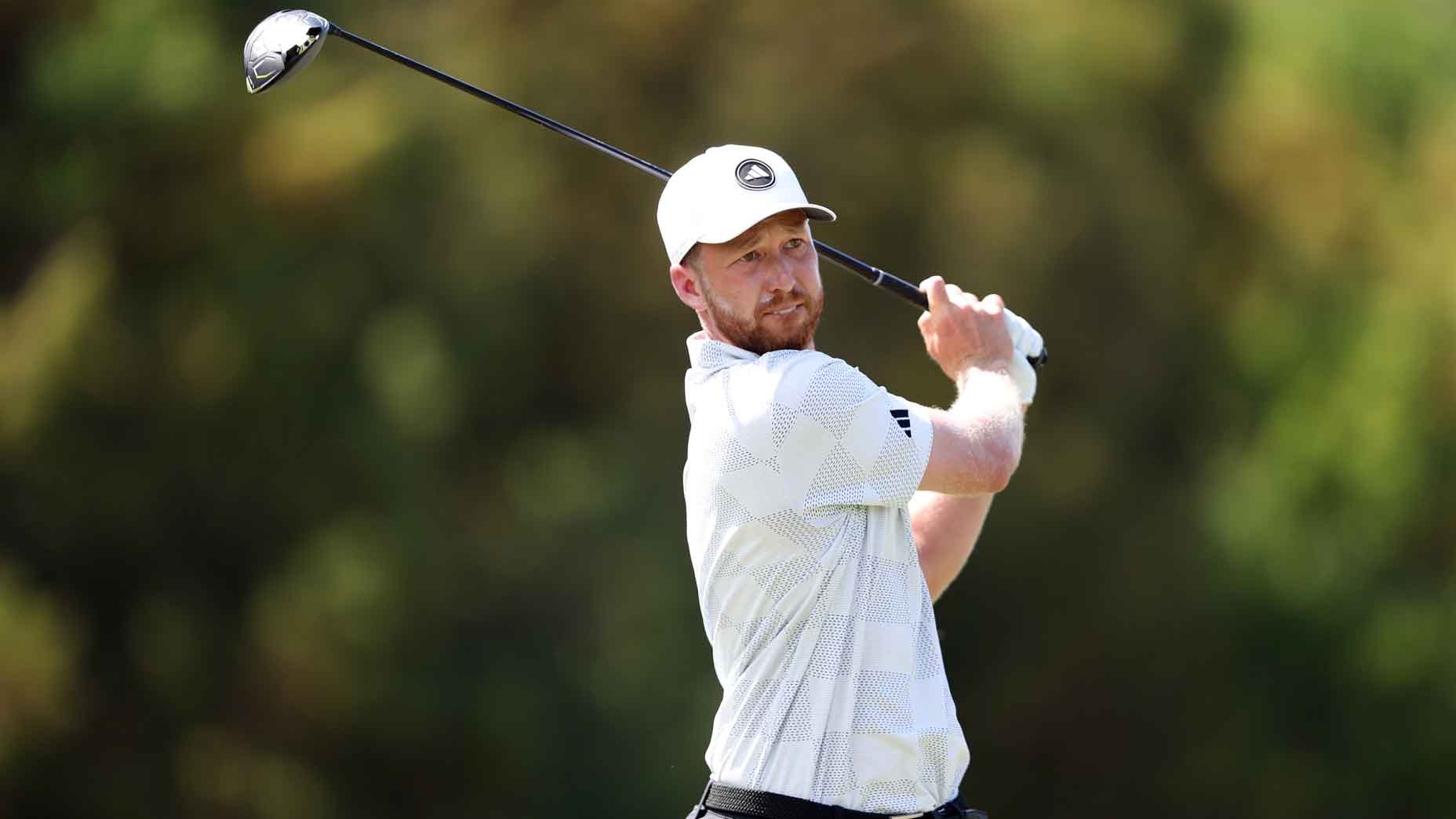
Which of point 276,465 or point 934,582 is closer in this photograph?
point 934,582

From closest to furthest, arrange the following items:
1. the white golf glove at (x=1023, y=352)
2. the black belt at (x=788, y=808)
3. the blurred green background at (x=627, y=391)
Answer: the black belt at (x=788, y=808) → the white golf glove at (x=1023, y=352) → the blurred green background at (x=627, y=391)

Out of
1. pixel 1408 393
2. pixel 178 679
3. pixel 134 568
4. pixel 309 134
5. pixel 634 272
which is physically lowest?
pixel 178 679

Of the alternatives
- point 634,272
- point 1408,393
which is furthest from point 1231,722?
point 634,272

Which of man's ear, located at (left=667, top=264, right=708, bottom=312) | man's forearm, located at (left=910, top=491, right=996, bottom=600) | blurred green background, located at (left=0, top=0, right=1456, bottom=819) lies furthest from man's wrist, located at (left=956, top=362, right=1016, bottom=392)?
blurred green background, located at (left=0, top=0, right=1456, bottom=819)

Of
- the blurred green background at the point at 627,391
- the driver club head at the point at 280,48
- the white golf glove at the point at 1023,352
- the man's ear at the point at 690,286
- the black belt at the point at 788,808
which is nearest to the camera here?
the black belt at the point at 788,808

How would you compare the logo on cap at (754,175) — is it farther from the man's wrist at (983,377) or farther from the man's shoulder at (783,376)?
the man's wrist at (983,377)

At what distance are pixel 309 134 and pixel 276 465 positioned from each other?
100 cm

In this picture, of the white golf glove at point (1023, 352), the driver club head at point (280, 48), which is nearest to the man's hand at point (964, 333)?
the white golf glove at point (1023, 352)

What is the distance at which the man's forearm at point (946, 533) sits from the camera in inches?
100

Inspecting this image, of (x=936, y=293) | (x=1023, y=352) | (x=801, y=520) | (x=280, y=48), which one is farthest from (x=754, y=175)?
(x=280, y=48)

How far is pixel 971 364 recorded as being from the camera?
2.35 metres

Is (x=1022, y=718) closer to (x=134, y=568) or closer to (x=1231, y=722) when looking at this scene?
(x=1231, y=722)

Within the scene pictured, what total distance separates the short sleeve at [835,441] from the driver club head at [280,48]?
3.36ft

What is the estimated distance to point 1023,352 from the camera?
2576 millimetres
